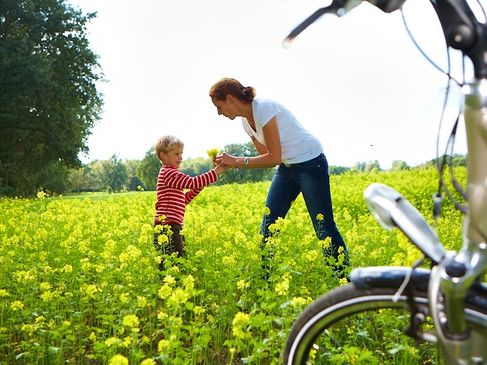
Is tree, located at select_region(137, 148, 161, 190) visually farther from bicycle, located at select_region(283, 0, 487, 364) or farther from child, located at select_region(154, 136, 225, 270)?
bicycle, located at select_region(283, 0, 487, 364)

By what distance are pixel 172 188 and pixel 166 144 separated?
42 centimetres

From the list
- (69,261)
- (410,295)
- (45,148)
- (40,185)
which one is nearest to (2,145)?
(45,148)

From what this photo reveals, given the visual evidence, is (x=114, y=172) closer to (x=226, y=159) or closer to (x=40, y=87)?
(x=40, y=87)

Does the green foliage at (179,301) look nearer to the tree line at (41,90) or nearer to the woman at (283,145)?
the woman at (283,145)

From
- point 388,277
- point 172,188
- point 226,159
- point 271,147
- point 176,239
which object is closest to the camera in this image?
point 388,277

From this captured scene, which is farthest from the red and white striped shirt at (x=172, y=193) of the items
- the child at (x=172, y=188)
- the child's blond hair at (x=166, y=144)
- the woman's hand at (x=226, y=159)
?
the woman's hand at (x=226, y=159)

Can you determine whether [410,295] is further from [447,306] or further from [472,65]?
[472,65]

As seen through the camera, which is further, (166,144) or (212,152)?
(166,144)

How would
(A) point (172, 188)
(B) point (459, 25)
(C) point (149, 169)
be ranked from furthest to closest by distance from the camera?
(C) point (149, 169), (A) point (172, 188), (B) point (459, 25)

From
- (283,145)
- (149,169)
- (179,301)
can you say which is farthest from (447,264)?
(149,169)

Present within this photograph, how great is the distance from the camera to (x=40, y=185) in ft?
119

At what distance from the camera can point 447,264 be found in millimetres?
1715

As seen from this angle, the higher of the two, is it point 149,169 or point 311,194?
point 149,169

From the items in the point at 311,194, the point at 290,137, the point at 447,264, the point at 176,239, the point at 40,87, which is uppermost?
the point at 40,87
